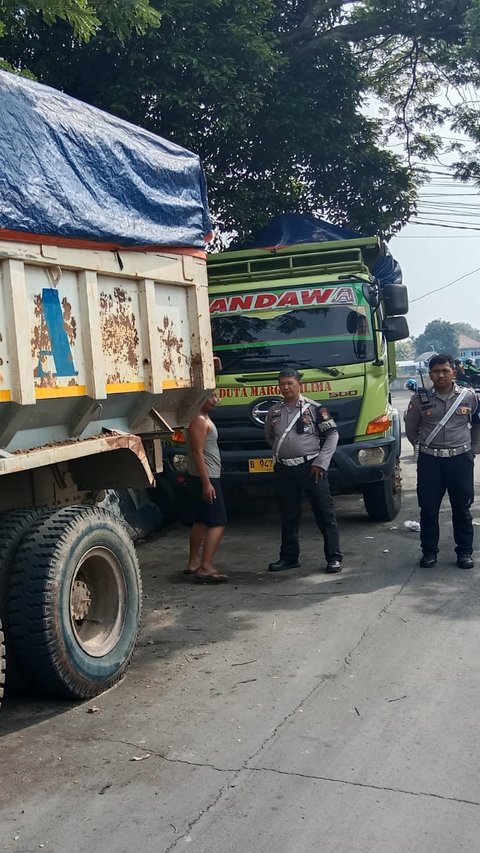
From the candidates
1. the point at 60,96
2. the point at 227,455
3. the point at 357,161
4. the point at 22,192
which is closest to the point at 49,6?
the point at 60,96

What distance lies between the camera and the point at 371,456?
27.2 feet

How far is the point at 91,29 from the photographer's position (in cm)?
659

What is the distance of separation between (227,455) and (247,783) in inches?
205

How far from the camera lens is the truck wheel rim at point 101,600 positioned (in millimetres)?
4609

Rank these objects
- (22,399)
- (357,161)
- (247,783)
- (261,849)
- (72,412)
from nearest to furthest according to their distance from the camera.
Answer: (261,849) < (247,783) < (22,399) < (72,412) < (357,161)

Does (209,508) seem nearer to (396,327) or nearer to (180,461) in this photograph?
(180,461)

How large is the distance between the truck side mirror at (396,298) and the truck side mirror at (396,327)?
0.44ft

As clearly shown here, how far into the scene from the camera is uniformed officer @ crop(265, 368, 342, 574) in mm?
7020

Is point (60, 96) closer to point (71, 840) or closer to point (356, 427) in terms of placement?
point (71, 840)

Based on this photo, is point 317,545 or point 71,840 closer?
point 71,840

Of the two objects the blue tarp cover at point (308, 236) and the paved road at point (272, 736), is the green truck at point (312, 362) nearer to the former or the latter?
the paved road at point (272, 736)

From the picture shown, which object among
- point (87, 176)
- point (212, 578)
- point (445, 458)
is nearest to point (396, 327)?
point (445, 458)

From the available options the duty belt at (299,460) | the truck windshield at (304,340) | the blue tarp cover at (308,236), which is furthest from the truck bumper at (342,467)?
the blue tarp cover at (308,236)

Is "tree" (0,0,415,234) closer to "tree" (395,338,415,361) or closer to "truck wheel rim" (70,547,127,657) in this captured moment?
"truck wheel rim" (70,547,127,657)
